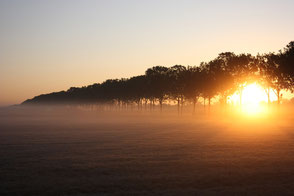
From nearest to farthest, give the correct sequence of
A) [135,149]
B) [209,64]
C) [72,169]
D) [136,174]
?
[136,174] → [72,169] → [135,149] → [209,64]

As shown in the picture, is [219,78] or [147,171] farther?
[219,78]

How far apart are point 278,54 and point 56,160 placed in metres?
57.7

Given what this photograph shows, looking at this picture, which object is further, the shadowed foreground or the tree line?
the tree line

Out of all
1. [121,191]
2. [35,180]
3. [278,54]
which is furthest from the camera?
[278,54]

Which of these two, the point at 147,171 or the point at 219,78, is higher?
the point at 219,78

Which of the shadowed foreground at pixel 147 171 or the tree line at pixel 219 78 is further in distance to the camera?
the tree line at pixel 219 78

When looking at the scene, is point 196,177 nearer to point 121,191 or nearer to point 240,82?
point 121,191

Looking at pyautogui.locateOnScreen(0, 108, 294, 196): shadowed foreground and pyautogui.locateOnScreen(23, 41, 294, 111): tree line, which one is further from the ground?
pyautogui.locateOnScreen(23, 41, 294, 111): tree line

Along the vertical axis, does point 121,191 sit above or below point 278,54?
below

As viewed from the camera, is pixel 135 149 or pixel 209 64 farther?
pixel 209 64

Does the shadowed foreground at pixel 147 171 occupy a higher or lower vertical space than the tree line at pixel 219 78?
lower

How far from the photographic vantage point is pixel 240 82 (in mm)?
90312

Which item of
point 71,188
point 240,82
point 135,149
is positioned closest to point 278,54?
point 240,82

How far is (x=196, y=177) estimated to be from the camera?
14133 mm
